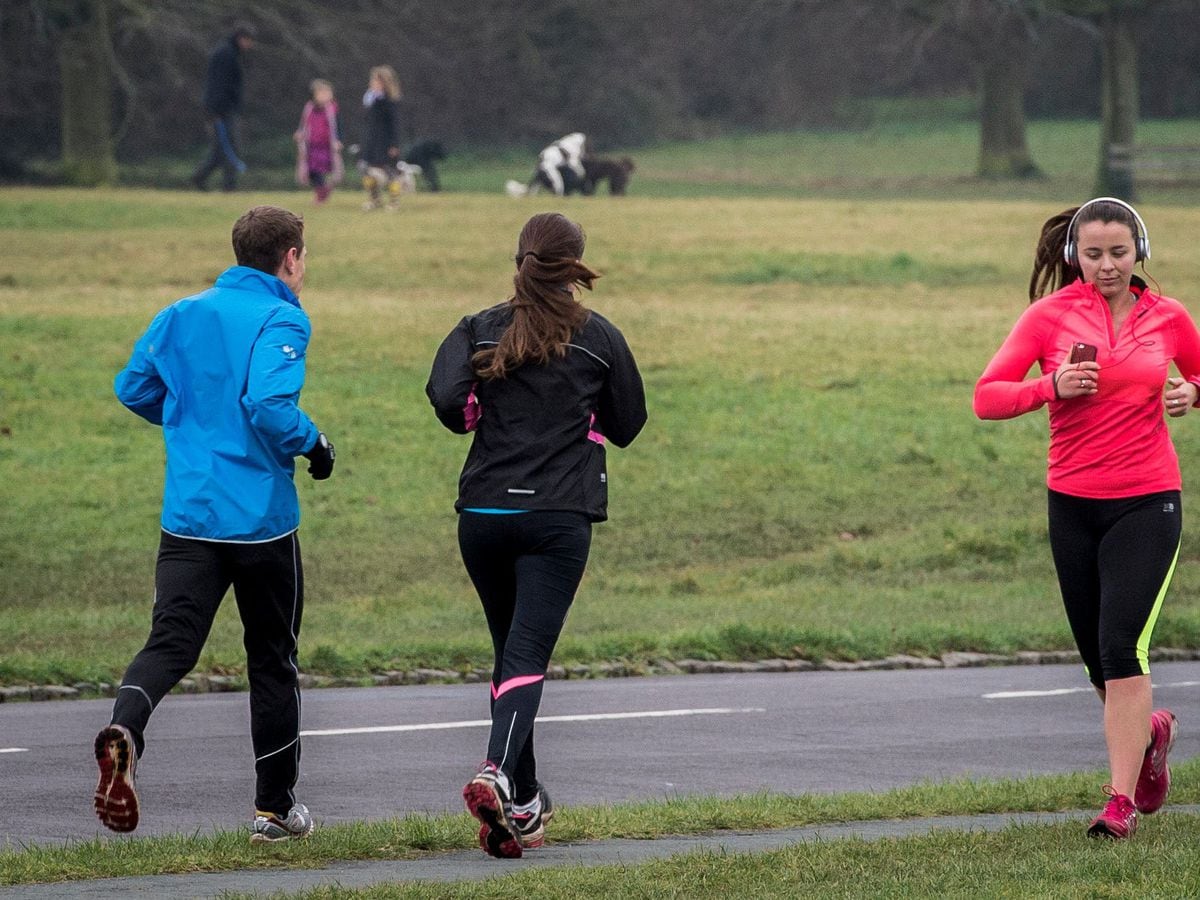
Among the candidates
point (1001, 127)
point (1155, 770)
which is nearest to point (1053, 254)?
point (1155, 770)

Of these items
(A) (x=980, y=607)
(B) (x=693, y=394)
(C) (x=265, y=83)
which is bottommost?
A: (A) (x=980, y=607)

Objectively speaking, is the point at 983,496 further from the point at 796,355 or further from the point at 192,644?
the point at 192,644

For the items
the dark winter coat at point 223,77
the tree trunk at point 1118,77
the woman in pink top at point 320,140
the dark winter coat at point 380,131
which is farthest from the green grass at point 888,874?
the tree trunk at point 1118,77

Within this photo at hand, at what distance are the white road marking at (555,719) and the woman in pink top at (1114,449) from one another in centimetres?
376

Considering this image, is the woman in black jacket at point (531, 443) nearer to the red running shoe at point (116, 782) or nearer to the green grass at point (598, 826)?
the green grass at point (598, 826)

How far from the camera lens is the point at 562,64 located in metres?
66.2

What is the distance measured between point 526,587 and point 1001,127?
49.6 m

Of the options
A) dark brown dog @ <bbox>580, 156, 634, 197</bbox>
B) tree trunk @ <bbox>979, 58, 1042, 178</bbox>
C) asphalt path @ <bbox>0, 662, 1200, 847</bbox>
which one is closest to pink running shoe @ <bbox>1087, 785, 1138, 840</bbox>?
asphalt path @ <bbox>0, 662, 1200, 847</bbox>

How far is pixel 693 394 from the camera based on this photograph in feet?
72.9

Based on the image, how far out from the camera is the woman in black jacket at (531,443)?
701cm

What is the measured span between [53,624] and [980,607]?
21.1 ft

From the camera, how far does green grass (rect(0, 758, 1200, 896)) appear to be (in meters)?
6.62

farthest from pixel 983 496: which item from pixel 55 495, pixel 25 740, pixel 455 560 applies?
pixel 25 740

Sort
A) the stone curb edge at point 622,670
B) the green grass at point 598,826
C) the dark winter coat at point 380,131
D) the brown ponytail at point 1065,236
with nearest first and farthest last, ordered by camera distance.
A: the green grass at point 598,826 → the brown ponytail at point 1065,236 → the stone curb edge at point 622,670 → the dark winter coat at point 380,131
